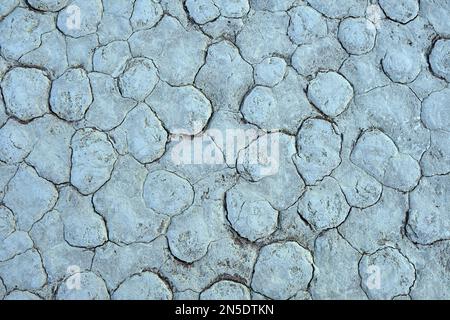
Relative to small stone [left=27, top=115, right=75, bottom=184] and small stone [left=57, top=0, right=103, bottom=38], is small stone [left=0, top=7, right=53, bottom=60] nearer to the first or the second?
small stone [left=57, top=0, right=103, bottom=38]

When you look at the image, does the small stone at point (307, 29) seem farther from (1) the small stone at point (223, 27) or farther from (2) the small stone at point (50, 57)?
(2) the small stone at point (50, 57)

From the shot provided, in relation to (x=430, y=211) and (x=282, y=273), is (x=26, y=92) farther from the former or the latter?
(x=430, y=211)

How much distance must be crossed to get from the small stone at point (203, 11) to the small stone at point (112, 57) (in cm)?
20

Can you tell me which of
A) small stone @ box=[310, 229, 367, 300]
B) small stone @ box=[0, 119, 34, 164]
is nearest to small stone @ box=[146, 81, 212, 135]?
small stone @ box=[0, 119, 34, 164]

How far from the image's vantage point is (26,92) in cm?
141

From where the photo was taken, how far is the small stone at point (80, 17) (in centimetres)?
145

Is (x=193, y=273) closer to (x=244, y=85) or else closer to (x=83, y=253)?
(x=83, y=253)

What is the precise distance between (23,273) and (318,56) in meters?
0.94

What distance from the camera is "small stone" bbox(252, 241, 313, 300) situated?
4.41ft

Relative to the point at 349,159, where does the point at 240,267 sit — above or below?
below

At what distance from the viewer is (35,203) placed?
4.50 feet

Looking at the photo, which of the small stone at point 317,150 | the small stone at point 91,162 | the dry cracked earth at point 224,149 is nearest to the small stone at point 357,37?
the dry cracked earth at point 224,149

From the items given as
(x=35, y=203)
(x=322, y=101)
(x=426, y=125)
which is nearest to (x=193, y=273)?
(x=35, y=203)
